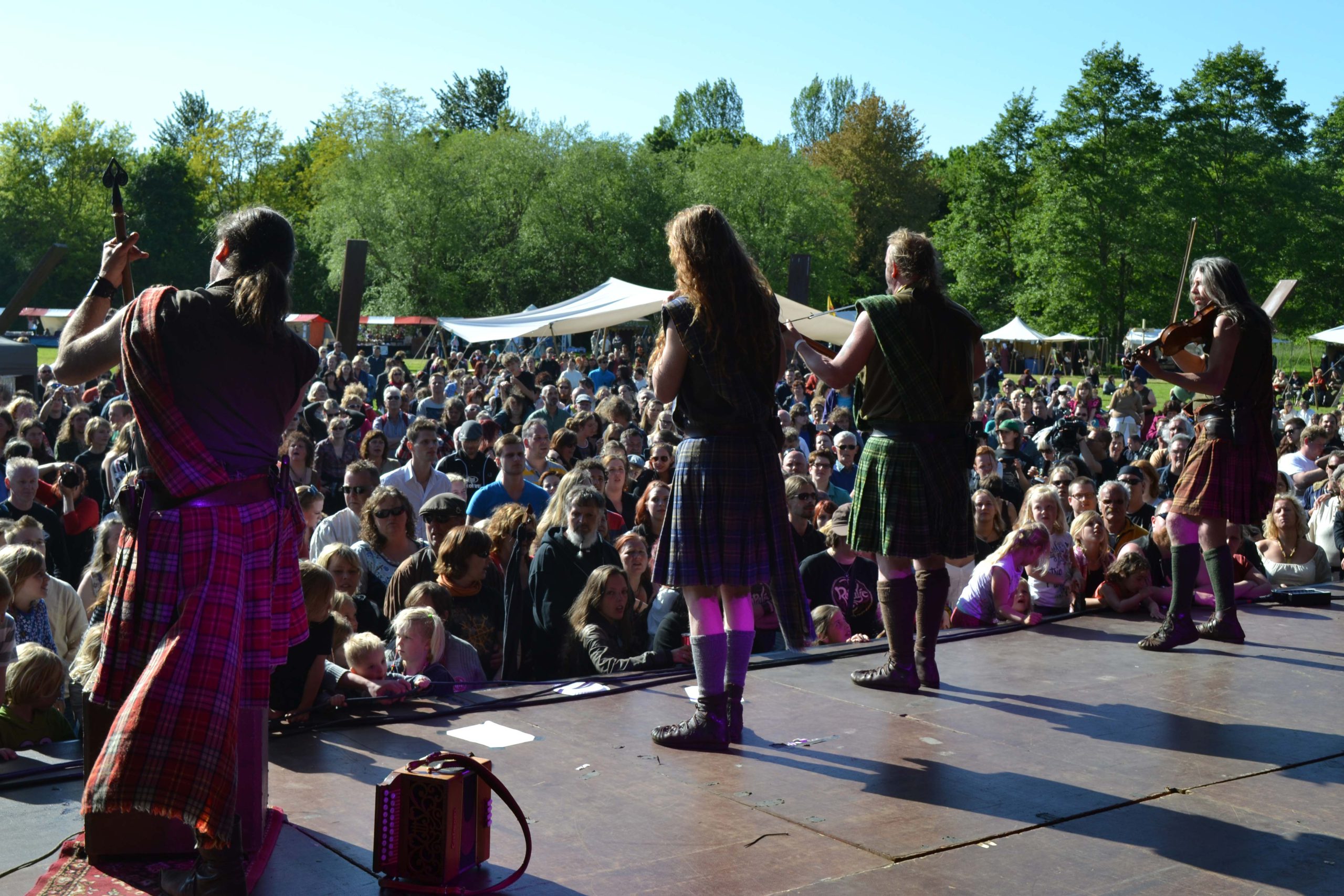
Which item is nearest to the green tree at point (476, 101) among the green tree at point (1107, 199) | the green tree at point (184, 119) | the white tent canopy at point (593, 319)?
the green tree at point (184, 119)

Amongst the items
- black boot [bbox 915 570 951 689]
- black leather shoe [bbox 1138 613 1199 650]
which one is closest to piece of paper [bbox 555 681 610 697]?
black boot [bbox 915 570 951 689]

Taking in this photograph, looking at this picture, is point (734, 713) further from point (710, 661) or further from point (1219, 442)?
point (1219, 442)

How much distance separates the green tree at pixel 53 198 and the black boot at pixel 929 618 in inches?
2383

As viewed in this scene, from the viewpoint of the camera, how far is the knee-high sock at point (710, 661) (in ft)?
13.0

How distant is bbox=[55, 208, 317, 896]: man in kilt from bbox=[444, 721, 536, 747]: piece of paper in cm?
112

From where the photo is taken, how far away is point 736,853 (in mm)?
3049

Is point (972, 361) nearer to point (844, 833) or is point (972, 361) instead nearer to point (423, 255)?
point (844, 833)

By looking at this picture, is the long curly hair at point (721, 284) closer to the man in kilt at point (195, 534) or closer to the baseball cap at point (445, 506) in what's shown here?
the man in kilt at point (195, 534)

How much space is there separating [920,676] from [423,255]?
1802 inches

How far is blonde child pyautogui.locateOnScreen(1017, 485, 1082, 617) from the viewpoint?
6.30 m

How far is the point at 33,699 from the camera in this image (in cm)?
402

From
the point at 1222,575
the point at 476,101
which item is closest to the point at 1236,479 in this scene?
the point at 1222,575

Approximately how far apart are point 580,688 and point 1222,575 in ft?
9.09

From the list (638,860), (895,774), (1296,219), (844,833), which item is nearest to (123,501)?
(638,860)
